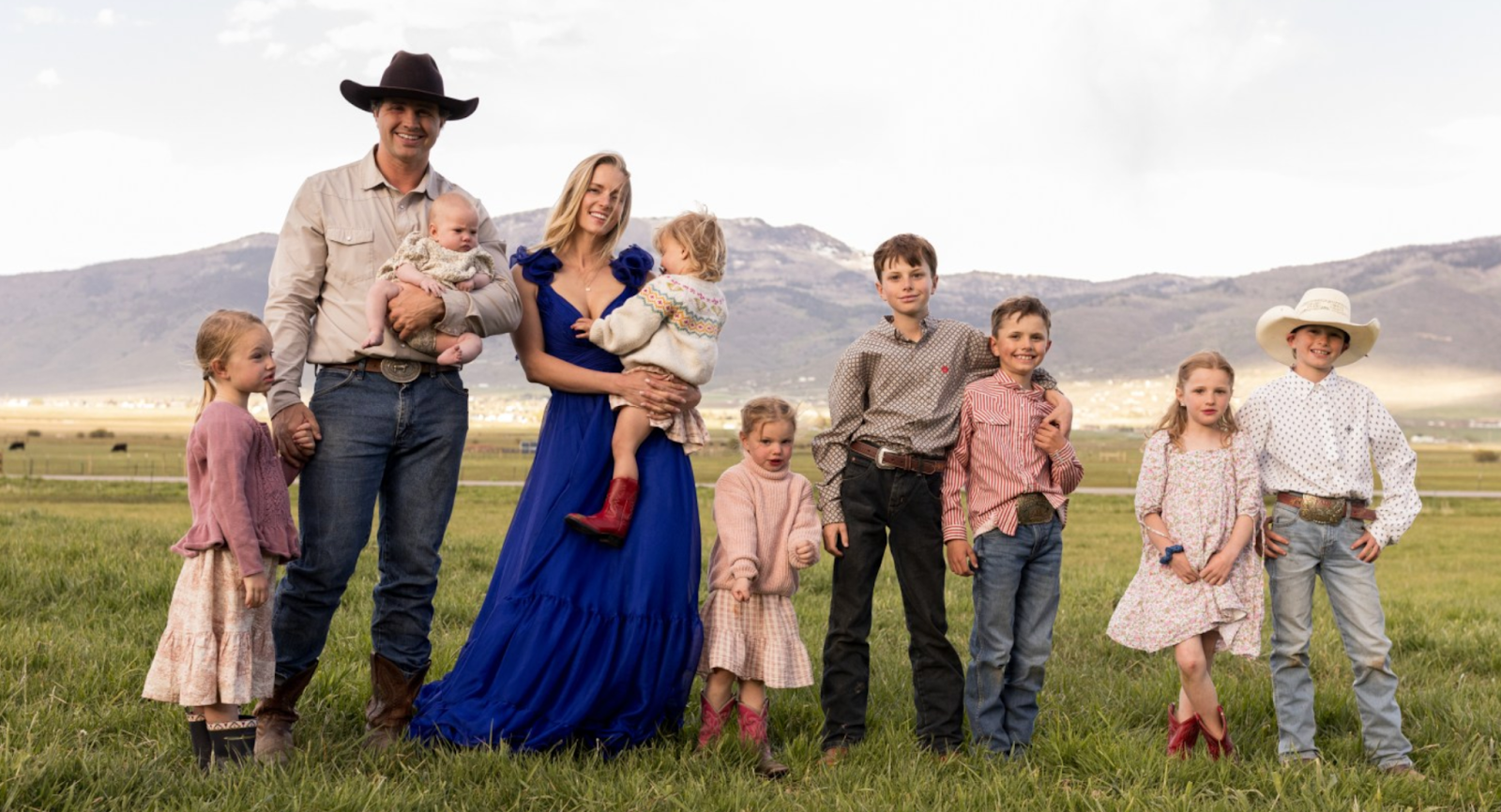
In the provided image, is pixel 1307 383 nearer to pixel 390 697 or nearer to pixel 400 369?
pixel 400 369

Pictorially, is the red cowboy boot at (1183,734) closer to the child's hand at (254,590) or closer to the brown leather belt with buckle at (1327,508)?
the brown leather belt with buckle at (1327,508)

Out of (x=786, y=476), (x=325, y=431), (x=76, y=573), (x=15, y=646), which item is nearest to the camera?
(x=325, y=431)

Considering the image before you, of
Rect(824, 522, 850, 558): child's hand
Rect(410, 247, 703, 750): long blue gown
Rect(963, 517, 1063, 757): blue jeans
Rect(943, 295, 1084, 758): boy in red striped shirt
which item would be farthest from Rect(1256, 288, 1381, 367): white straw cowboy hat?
Rect(410, 247, 703, 750): long blue gown

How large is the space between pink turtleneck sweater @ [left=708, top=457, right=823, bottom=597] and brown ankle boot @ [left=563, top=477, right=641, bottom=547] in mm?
411

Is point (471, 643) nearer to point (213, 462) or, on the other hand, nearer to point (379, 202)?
point (213, 462)

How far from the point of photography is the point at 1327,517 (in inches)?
227

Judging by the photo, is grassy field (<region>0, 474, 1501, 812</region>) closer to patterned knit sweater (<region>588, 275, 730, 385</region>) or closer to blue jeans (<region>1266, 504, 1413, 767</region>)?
blue jeans (<region>1266, 504, 1413, 767</region>)

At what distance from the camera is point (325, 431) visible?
5680mm

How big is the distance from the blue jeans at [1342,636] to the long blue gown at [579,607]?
273cm

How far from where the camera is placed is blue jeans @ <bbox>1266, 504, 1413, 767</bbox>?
18.9ft

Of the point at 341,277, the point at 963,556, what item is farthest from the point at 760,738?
the point at 341,277

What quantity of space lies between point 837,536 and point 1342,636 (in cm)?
237

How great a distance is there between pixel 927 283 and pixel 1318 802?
8.94 ft

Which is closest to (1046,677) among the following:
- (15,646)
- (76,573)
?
(15,646)
